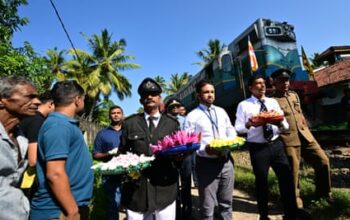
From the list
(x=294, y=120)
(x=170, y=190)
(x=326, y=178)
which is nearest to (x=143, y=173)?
(x=170, y=190)

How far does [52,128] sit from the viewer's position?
6.78ft

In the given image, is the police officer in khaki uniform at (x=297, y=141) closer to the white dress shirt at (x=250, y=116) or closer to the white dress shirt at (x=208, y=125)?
the white dress shirt at (x=250, y=116)

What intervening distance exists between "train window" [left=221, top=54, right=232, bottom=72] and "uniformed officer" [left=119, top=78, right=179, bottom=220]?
9.92 metres

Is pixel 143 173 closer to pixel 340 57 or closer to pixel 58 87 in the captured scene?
pixel 58 87

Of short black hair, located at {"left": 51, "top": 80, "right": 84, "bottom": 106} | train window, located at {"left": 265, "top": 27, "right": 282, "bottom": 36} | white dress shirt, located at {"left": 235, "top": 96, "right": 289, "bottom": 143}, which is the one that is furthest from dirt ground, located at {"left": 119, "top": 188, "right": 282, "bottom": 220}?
train window, located at {"left": 265, "top": 27, "right": 282, "bottom": 36}

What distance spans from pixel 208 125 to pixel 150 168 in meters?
1.00

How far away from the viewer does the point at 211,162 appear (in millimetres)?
3461

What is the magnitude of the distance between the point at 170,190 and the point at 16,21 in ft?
22.4

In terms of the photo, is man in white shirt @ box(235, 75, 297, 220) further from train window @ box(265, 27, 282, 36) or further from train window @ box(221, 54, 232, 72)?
train window @ box(221, 54, 232, 72)

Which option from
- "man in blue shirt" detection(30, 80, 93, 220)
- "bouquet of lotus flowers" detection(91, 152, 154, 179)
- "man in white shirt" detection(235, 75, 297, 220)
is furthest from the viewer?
"man in white shirt" detection(235, 75, 297, 220)

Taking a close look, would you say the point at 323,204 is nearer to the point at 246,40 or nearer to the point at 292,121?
the point at 292,121

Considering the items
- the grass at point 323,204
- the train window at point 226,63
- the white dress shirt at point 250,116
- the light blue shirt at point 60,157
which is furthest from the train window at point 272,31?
the light blue shirt at point 60,157

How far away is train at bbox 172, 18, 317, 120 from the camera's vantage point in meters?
10.9

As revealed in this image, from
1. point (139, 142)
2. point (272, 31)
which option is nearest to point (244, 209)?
point (139, 142)
